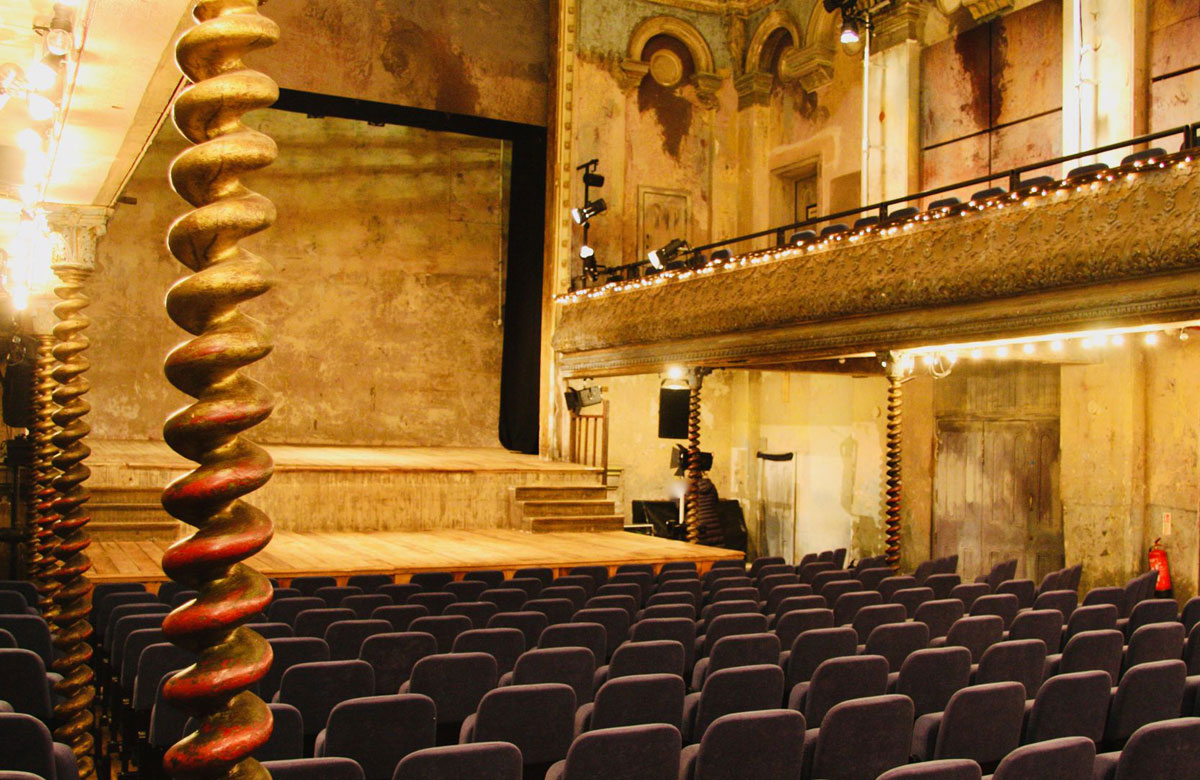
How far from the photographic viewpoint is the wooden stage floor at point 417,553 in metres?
9.73

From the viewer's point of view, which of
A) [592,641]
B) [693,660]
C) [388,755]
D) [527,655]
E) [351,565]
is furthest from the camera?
[351,565]

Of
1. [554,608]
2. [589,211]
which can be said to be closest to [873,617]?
[554,608]

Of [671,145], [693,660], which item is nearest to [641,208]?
[671,145]

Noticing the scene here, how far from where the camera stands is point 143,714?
512 cm

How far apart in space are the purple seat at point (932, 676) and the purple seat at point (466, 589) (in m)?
3.78

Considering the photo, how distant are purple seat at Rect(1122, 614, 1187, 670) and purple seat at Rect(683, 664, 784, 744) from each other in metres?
2.35

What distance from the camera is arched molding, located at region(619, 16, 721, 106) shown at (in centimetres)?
1788

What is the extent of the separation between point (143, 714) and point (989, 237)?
8.53m

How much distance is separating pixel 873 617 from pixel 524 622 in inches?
89.1

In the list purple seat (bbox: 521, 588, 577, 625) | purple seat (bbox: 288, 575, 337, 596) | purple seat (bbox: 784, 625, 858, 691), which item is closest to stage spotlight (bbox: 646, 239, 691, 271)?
purple seat (bbox: 288, 575, 337, 596)

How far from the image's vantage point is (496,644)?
5.49m

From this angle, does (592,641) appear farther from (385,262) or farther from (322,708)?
(385,262)

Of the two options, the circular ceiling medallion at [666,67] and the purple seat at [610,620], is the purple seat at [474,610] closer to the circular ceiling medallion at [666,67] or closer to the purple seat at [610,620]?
the purple seat at [610,620]

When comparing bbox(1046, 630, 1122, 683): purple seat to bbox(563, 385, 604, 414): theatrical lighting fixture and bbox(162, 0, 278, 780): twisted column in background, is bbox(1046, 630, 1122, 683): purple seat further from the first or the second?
bbox(563, 385, 604, 414): theatrical lighting fixture
